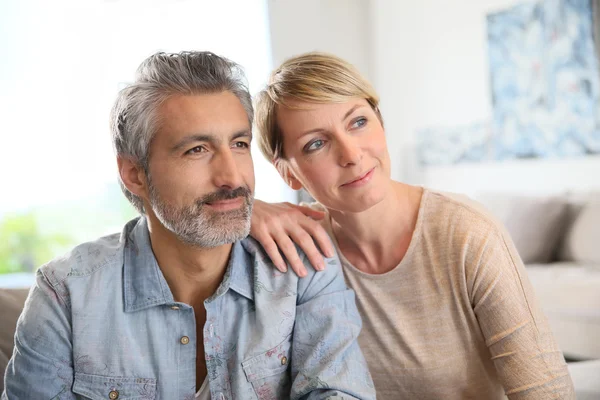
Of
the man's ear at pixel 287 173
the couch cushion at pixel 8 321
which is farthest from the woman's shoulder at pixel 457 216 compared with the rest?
the couch cushion at pixel 8 321

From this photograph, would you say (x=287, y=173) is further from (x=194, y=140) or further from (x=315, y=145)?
(x=194, y=140)

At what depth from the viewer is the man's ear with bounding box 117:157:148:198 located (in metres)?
1.63

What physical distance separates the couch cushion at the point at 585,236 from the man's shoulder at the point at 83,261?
294 cm

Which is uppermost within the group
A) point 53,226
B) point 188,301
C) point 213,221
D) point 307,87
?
point 307,87

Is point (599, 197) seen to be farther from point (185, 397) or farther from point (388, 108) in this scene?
point (185, 397)

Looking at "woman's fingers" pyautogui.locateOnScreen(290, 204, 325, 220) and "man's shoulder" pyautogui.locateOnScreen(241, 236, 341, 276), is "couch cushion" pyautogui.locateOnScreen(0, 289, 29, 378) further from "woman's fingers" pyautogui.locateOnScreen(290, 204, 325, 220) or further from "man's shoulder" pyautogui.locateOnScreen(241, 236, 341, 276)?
"woman's fingers" pyautogui.locateOnScreen(290, 204, 325, 220)

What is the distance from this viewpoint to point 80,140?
19.1ft

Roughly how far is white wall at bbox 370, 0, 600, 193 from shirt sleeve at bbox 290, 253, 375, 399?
3531 millimetres

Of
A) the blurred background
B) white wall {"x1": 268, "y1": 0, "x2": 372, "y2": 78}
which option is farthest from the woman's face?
white wall {"x1": 268, "y1": 0, "x2": 372, "y2": 78}

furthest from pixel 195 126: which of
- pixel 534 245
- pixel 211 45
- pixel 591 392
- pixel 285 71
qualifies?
pixel 211 45

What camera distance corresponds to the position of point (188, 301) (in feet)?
5.32

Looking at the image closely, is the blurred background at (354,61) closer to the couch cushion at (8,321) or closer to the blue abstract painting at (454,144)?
the blue abstract painting at (454,144)

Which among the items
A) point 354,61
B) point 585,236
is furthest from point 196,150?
point 354,61

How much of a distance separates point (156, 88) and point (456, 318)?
89cm
